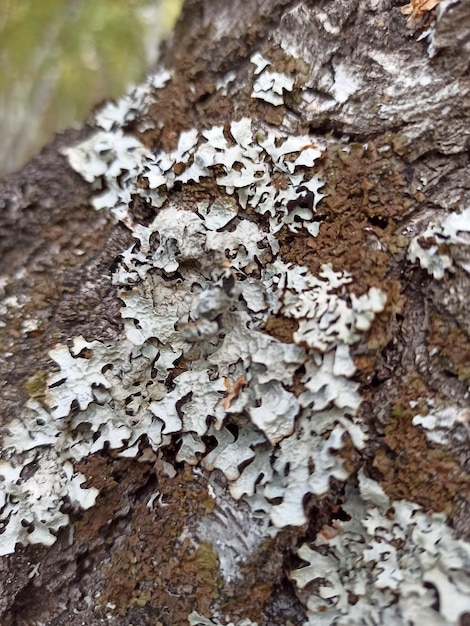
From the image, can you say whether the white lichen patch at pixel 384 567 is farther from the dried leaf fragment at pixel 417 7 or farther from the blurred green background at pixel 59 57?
the blurred green background at pixel 59 57

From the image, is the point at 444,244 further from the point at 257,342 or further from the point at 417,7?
the point at 417,7

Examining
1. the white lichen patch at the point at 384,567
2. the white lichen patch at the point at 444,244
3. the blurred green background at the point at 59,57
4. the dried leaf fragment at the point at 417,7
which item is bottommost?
the white lichen patch at the point at 384,567

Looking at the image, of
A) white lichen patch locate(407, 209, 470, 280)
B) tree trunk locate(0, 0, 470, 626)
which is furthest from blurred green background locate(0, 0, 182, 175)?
white lichen patch locate(407, 209, 470, 280)

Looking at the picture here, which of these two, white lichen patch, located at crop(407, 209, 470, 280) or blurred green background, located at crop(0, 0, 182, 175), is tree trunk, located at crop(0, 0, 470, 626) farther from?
blurred green background, located at crop(0, 0, 182, 175)

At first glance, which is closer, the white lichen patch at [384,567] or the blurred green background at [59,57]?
the white lichen patch at [384,567]

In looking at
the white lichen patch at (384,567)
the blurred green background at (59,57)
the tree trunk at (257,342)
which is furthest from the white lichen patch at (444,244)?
the blurred green background at (59,57)

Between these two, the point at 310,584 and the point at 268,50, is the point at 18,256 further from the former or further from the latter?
the point at 310,584

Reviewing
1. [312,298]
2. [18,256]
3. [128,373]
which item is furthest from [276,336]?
[18,256]
